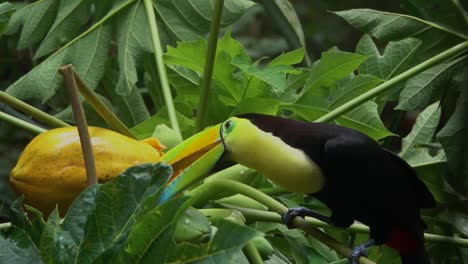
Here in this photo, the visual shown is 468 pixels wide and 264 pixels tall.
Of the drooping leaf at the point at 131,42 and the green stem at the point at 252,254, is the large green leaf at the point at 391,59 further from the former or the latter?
the green stem at the point at 252,254

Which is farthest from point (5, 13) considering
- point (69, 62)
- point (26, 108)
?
point (26, 108)

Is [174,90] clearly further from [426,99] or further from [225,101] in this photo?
[426,99]

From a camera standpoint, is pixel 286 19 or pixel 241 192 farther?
pixel 286 19

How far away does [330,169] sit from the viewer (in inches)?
33.8

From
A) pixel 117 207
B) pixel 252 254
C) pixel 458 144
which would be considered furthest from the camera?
pixel 458 144

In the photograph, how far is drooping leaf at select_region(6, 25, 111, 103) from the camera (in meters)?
1.03

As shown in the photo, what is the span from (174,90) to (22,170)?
0.29 metres

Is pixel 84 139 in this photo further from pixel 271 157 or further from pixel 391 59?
pixel 391 59

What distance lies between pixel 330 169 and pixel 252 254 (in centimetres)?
14

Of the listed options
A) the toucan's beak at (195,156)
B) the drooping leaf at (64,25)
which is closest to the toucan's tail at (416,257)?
the toucan's beak at (195,156)

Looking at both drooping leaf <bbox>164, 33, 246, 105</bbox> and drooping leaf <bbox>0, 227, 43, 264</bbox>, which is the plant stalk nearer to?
drooping leaf <bbox>0, 227, 43, 264</bbox>

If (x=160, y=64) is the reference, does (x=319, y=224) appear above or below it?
below

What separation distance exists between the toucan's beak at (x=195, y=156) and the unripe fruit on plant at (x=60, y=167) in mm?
39

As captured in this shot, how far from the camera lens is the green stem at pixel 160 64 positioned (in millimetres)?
945
